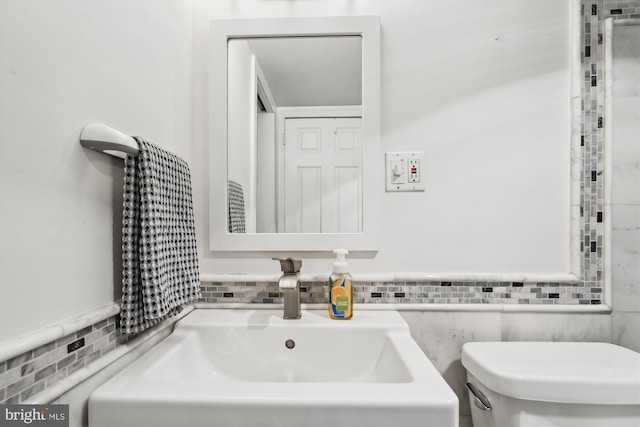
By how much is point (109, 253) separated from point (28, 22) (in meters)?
0.40

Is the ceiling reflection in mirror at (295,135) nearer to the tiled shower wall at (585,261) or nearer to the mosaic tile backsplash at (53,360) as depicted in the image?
the tiled shower wall at (585,261)

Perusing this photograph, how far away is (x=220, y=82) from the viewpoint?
3.59ft

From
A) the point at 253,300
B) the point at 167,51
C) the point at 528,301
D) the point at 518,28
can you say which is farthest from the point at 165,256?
Answer: the point at 518,28

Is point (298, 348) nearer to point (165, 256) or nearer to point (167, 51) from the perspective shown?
point (165, 256)

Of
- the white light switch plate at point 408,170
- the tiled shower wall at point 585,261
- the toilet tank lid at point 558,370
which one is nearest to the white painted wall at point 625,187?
the tiled shower wall at point 585,261

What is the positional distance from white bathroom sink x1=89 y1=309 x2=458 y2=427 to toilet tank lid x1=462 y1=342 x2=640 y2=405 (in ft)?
0.66

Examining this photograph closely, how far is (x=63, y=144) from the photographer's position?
579 mm

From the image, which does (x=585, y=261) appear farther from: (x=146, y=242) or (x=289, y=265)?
(x=146, y=242)

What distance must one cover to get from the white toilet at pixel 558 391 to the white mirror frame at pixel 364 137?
0.45 meters

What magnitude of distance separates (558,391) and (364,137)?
0.78 metres

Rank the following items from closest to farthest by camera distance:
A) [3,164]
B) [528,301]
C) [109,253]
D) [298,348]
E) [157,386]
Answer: [3,164]
[157,386]
[109,253]
[298,348]
[528,301]

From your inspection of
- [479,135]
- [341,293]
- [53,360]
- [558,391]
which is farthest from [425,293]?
[53,360]

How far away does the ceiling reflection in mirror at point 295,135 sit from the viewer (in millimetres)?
1067

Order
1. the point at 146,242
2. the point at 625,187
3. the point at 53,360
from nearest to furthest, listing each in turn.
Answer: the point at 53,360
the point at 146,242
the point at 625,187
